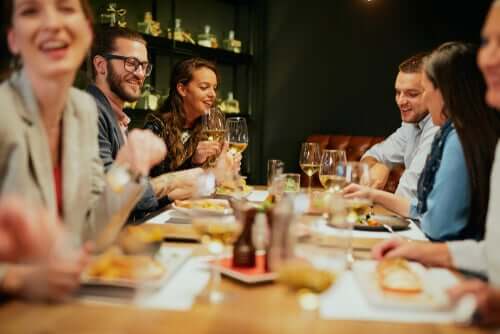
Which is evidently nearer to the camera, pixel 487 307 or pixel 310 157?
pixel 487 307

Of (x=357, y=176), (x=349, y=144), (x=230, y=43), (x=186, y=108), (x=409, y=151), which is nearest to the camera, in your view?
(x=357, y=176)

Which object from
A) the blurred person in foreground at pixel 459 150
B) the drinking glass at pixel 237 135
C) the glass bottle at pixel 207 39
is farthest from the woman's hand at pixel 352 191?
the glass bottle at pixel 207 39

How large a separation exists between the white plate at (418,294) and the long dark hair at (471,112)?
1.42ft

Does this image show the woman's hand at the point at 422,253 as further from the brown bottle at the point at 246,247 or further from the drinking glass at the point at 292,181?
the drinking glass at the point at 292,181

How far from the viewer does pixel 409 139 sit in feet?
10.9

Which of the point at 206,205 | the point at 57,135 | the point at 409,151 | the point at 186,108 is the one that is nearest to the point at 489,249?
the point at 206,205

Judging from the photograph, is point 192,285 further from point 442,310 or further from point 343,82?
point 343,82

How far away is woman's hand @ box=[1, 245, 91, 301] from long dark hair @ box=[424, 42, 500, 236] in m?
1.24

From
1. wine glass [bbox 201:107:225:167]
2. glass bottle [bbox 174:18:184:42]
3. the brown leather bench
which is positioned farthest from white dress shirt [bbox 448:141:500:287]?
glass bottle [bbox 174:18:184:42]

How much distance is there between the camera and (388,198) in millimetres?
2357

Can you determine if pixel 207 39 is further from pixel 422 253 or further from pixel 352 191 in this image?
pixel 422 253

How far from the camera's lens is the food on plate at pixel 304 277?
1021mm

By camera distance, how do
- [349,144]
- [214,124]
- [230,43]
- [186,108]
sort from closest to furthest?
[214,124]
[186,108]
[349,144]
[230,43]

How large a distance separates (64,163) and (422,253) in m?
1.05
